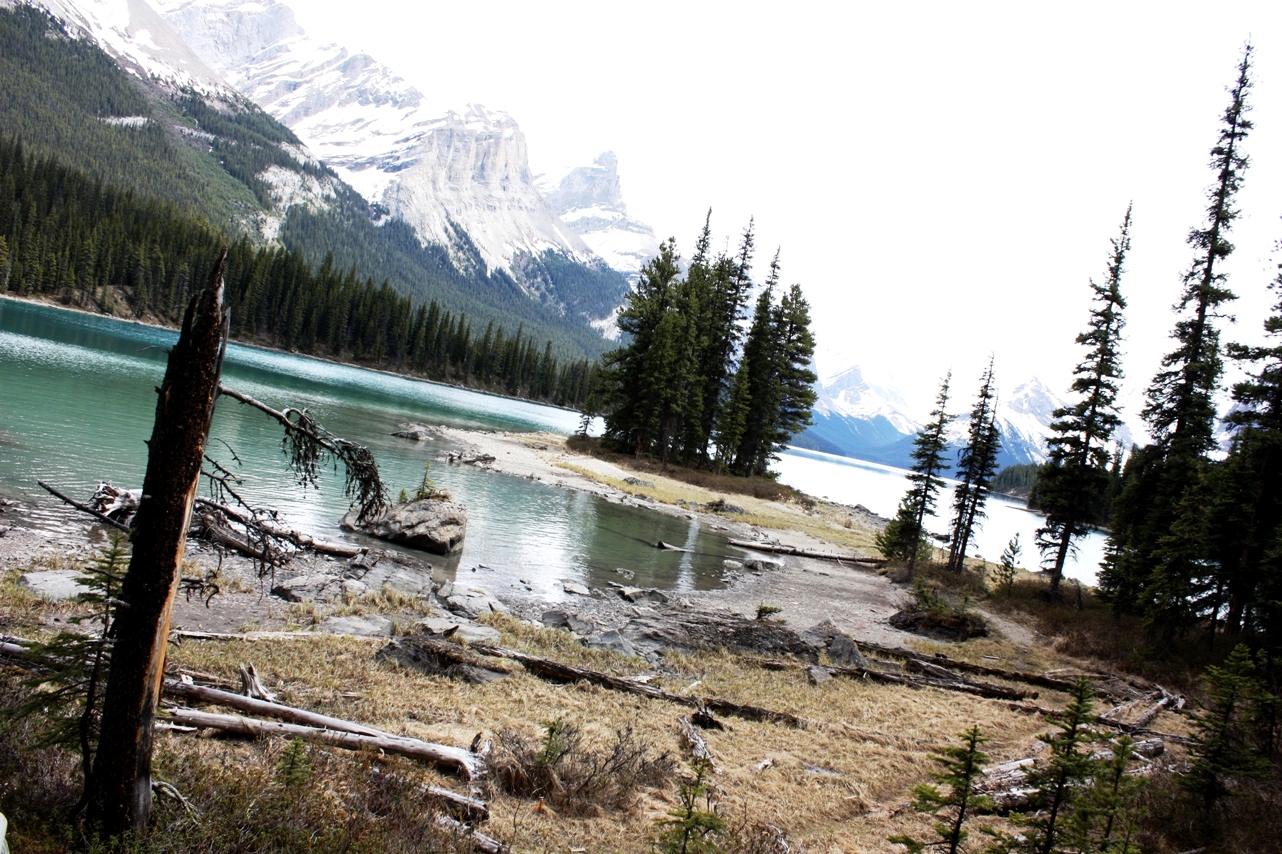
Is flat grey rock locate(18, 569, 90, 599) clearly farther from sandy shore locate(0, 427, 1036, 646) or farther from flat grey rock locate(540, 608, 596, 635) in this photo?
flat grey rock locate(540, 608, 596, 635)

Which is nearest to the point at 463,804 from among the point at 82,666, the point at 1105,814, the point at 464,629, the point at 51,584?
the point at 82,666

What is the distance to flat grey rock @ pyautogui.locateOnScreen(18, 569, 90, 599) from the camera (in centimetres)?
1129

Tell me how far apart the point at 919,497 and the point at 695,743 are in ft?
92.0

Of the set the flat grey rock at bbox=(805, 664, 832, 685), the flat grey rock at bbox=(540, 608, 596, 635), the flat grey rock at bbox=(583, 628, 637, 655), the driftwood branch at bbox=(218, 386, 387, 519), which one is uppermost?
the driftwood branch at bbox=(218, 386, 387, 519)

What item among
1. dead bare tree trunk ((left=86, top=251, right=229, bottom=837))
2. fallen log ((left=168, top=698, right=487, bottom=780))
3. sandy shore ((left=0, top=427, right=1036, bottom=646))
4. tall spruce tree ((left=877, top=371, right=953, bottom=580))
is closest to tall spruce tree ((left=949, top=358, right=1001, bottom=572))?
tall spruce tree ((left=877, top=371, right=953, bottom=580))

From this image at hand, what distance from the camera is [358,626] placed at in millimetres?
13281

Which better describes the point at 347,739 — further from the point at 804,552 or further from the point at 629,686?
the point at 804,552

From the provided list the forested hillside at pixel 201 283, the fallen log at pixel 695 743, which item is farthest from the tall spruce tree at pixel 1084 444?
the forested hillside at pixel 201 283

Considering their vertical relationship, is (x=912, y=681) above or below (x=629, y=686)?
above

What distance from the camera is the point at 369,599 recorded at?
15258 millimetres

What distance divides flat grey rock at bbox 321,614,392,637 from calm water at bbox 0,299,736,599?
19.2ft

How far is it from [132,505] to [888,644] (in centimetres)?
2013

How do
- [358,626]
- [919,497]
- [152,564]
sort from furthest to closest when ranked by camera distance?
[919,497] → [358,626] → [152,564]

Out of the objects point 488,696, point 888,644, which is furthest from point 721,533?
point 488,696
